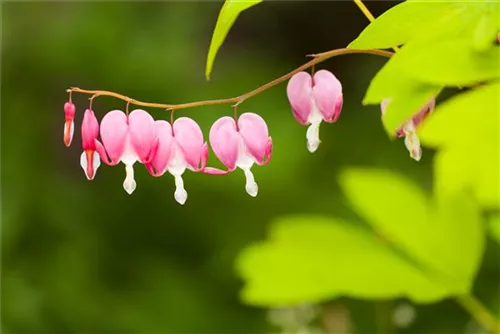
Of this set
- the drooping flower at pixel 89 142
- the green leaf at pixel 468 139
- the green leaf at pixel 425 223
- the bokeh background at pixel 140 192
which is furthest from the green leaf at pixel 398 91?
the bokeh background at pixel 140 192

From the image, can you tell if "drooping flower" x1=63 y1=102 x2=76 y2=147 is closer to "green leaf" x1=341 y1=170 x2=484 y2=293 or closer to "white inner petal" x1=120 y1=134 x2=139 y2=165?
"white inner petal" x1=120 y1=134 x2=139 y2=165

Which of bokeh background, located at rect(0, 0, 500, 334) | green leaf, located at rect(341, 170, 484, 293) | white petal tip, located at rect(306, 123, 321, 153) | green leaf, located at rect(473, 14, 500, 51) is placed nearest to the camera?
green leaf, located at rect(473, 14, 500, 51)

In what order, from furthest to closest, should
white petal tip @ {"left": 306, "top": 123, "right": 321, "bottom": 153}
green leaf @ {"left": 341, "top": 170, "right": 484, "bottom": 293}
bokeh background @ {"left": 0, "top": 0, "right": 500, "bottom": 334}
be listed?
bokeh background @ {"left": 0, "top": 0, "right": 500, "bottom": 334}, green leaf @ {"left": 341, "top": 170, "right": 484, "bottom": 293}, white petal tip @ {"left": 306, "top": 123, "right": 321, "bottom": 153}

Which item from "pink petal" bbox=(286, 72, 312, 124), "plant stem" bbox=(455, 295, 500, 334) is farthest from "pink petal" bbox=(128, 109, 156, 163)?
"plant stem" bbox=(455, 295, 500, 334)

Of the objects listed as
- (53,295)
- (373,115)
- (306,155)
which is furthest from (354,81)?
(53,295)

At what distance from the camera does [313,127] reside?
2.11 ft

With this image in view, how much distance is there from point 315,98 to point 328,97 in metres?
0.01

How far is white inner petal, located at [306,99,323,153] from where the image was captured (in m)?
0.63

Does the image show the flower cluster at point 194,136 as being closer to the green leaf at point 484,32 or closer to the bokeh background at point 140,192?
the green leaf at point 484,32

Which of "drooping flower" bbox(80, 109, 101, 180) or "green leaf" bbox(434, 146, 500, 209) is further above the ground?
"drooping flower" bbox(80, 109, 101, 180)

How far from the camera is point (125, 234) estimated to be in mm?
1909

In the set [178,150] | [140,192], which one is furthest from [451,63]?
[140,192]

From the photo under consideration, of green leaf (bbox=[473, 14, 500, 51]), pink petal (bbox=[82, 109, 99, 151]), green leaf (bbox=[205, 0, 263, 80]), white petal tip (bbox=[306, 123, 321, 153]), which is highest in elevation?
green leaf (bbox=[205, 0, 263, 80])

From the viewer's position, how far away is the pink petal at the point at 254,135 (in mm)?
643
